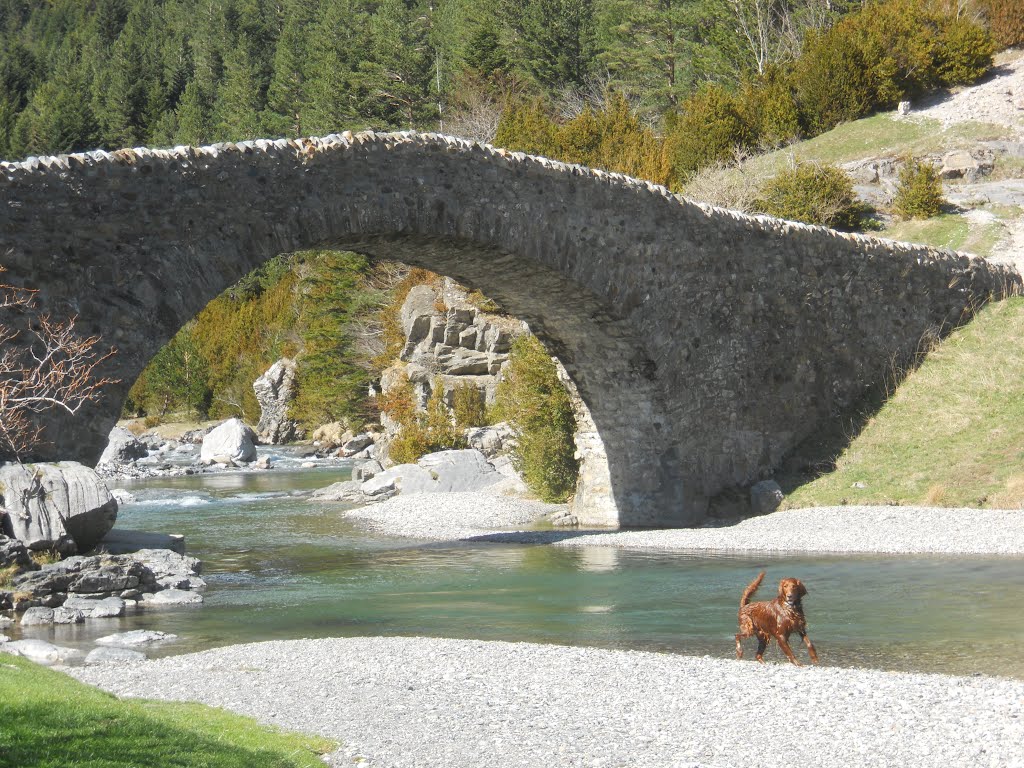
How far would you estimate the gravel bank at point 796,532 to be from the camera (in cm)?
1259

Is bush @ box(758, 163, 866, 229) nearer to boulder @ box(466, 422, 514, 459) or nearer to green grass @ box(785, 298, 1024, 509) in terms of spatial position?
green grass @ box(785, 298, 1024, 509)

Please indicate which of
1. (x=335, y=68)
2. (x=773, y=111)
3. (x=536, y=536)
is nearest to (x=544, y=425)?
(x=536, y=536)

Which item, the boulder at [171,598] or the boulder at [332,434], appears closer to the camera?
the boulder at [171,598]

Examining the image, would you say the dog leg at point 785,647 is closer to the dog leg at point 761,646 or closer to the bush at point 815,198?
the dog leg at point 761,646

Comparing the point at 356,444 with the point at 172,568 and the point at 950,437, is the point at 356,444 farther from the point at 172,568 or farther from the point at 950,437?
the point at 172,568

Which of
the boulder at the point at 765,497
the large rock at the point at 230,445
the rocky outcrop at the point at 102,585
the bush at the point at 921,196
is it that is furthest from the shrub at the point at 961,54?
the rocky outcrop at the point at 102,585

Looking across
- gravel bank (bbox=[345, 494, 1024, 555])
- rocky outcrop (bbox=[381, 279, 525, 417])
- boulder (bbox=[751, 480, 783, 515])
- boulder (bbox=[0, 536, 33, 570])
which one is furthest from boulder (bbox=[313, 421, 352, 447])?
boulder (bbox=[0, 536, 33, 570])

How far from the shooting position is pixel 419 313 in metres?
27.6

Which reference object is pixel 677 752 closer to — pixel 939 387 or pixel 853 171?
pixel 939 387

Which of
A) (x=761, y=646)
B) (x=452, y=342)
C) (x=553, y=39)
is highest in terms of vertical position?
(x=553, y=39)

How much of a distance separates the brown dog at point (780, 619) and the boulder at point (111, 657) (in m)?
4.20

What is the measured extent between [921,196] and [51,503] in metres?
17.5

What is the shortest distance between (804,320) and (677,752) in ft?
38.3

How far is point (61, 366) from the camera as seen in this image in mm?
10406
